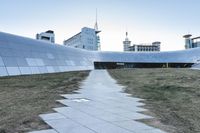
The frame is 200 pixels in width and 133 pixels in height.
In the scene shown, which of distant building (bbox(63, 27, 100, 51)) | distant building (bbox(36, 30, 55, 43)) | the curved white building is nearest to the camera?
the curved white building

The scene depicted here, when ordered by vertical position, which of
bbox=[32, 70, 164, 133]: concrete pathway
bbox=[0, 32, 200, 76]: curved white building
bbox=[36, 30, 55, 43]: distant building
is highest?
bbox=[36, 30, 55, 43]: distant building

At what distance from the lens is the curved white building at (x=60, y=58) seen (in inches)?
1532

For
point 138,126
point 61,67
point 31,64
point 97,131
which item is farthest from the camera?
point 61,67

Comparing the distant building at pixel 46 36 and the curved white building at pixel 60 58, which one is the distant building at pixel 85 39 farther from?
the curved white building at pixel 60 58

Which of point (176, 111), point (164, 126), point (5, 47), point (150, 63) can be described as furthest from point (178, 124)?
point (150, 63)

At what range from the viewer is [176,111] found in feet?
33.9

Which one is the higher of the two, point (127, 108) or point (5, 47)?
point (5, 47)

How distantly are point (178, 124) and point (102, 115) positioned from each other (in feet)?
7.75

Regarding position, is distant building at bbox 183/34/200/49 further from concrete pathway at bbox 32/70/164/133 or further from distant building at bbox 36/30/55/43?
concrete pathway at bbox 32/70/164/133

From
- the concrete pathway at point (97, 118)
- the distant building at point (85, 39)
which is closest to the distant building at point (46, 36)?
the distant building at point (85, 39)

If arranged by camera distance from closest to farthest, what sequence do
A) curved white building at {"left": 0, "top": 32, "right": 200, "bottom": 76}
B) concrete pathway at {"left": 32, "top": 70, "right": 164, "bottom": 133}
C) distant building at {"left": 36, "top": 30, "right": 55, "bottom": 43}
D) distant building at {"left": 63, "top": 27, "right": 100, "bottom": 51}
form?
concrete pathway at {"left": 32, "top": 70, "right": 164, "bottom": 133} → curved white building at {"left": 0, "top": 32, "right": 200, "bottom": 76} → distant building at {"left": 36, "top": 30, "right": 55, "bottom": 43} → distant building at {"left": 63, "top": 27, "right": 100, "bottom": 51}

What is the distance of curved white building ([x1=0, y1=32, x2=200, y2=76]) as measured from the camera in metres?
38.9

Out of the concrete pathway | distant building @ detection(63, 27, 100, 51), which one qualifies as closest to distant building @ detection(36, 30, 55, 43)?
distant building @ detection(63, 27, 100, 51)

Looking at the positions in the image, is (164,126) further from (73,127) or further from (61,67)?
(61,67)
